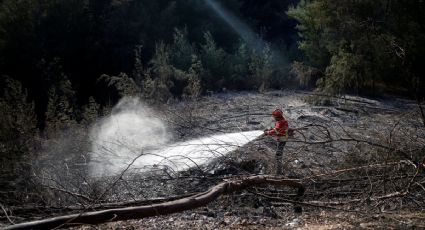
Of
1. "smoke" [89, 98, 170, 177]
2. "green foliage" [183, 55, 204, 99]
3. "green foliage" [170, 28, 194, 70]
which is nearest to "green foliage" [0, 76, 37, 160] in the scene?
"smoke" [89, 98, 170, 177]

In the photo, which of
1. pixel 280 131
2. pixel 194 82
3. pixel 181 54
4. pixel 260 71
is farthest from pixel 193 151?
pixel 181 54

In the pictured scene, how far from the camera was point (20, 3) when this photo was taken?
16031 mm

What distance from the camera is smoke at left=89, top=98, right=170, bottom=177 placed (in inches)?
326

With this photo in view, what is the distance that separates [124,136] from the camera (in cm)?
995

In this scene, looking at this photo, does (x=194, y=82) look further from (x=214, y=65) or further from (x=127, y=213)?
(x=127, y=213)

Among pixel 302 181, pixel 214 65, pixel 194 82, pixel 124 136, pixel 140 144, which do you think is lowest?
pixel 140 144

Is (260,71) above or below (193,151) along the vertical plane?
above

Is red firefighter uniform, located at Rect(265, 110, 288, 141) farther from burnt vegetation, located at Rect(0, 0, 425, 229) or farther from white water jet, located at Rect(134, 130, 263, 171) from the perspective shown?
white water jet, located at Rect(134, 130, 263, 171)

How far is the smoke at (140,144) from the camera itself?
812cm

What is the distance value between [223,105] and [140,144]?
15.1 feet

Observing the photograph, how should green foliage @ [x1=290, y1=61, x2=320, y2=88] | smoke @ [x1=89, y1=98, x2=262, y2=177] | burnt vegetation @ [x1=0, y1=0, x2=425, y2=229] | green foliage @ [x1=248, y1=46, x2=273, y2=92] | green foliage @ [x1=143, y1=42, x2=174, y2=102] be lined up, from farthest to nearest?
green foliage @ [x1=248, y1=46, x2=273, y2=92], green foliage @ [x1=290, y1=61, x2=320, y2=88], green foliage @ [x1=143, y1=42, x2=174, y2=102], smoke @ [x1=89, y1=98, x2=262, y2=177], burnt vegetation @ [x1=0, y1=0, x2=425, y2=229]

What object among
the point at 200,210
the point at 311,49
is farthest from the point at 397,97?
the point at 200,210

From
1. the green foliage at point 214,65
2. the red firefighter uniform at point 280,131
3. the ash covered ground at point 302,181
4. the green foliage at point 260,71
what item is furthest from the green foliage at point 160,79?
the red firefighter uniform at point 280,131

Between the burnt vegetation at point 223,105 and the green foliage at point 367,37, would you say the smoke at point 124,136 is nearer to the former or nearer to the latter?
the burnt vegetation at point 223,105
